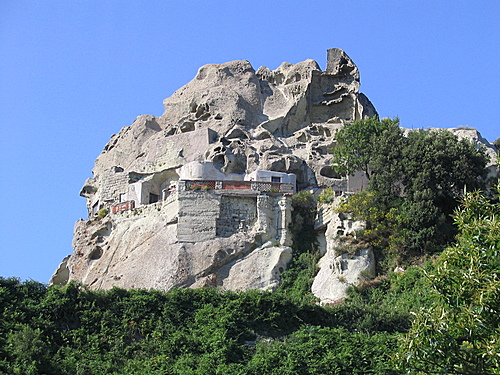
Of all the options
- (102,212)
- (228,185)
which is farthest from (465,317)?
(102,212)

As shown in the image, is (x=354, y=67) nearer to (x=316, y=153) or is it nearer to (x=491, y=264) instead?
(x=316, y=153)

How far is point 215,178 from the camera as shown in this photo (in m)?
40.0

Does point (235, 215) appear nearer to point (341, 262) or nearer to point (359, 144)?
point (341, 262)

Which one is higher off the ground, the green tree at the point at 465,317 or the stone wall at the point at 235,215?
the stone wall at the point at 235,215

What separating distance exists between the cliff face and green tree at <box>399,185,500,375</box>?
17.2 metres

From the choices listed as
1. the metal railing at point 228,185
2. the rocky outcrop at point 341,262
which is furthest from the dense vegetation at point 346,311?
the metal railing at point 228,185

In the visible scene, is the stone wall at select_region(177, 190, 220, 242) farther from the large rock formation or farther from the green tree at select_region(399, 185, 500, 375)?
the green tree at select_region(399, 185, 500, 375)

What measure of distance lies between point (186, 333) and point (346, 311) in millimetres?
5826

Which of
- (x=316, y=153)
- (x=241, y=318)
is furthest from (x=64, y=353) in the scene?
(x=316, y=153)

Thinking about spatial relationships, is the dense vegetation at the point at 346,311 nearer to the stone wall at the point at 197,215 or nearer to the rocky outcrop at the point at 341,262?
the rocky outcrop at the point at 341,262

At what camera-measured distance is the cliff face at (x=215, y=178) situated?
117ft

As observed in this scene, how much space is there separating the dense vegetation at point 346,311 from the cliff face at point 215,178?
1.98 meters

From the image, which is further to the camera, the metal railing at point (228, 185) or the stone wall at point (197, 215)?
the metal railing at point (228, 185)

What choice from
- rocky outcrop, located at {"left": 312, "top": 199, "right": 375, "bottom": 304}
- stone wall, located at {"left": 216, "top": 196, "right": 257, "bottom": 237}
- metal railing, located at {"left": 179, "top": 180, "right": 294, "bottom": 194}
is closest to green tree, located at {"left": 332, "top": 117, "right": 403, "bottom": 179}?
rocky outcrop, located at {"left": 312, "top": 199, "right": 375, "bottom": 304}
